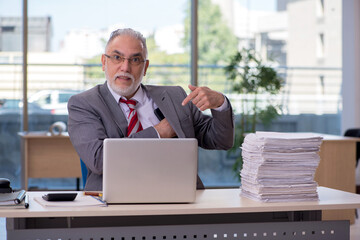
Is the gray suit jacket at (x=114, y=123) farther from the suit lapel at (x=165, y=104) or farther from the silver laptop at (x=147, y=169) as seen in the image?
the silver laptop at (x=147, y=169)

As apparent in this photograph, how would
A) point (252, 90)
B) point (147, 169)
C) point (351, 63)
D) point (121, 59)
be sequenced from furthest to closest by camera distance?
point (351, 63) < point (252, 90) < point (121, 59) < point (147, 169)

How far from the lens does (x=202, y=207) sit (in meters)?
2.17

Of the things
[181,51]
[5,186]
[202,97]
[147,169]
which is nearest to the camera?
[147,169]

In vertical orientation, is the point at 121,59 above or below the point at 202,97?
above

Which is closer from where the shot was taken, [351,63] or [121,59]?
[121,59]

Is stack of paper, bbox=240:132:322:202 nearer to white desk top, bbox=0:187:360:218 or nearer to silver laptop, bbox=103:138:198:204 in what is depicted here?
white desk top, bbox=0:187:360:218

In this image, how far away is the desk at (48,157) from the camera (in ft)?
20.0

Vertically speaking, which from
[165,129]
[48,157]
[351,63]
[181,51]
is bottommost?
[48,157]

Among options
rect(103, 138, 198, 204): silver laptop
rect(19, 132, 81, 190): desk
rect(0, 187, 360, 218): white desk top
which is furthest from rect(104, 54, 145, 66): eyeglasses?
rect(19, 132, 81, 190): desk

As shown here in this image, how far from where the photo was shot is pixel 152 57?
735 cm

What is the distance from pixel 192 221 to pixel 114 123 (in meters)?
0.78

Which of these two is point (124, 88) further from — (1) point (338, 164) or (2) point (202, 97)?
(1) point (338, 164)

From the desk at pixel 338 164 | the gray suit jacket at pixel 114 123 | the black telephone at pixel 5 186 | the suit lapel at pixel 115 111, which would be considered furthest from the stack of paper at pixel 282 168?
the desk at pixel 338 164

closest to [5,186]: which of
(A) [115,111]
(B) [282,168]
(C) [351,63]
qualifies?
(A) [115,111]
